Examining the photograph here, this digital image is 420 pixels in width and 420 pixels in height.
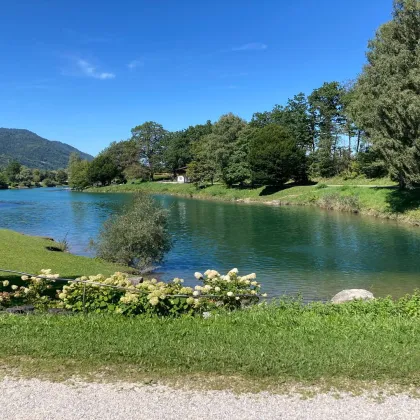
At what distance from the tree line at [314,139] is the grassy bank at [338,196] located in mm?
2475

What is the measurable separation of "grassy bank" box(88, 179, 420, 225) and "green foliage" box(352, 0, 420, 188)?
7.23 m

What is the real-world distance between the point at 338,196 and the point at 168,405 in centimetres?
6005

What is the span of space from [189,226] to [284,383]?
40041 mm

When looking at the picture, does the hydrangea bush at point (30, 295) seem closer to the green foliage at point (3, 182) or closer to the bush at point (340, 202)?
the bush at point (340, 202)

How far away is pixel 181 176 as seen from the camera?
126000 mm

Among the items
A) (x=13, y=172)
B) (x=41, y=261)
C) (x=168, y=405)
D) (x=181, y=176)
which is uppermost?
(x=13, y=172)

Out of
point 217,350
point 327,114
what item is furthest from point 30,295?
point 327,114

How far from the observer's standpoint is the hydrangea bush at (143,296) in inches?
404

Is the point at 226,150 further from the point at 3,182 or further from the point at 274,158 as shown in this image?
the point at 3,182

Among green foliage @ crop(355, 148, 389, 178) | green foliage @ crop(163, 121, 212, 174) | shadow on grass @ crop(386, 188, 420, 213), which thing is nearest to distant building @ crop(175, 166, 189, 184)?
green foliage @ crop(163, 121, 212, 174)

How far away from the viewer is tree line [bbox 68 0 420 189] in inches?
1581

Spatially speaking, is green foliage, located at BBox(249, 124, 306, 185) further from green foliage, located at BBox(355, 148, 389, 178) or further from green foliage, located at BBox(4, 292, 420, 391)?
green foliage, located at BBox(4, 292, 420, 391)

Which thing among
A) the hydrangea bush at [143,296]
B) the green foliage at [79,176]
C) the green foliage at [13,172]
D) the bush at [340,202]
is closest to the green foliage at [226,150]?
the bush at [340,202]

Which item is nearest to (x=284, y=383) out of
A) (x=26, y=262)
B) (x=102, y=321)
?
(x=102, y=321)
